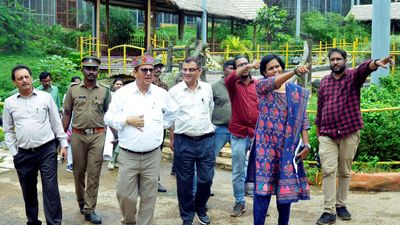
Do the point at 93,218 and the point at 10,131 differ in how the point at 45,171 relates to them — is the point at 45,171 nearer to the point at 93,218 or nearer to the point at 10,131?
the point at 10,131

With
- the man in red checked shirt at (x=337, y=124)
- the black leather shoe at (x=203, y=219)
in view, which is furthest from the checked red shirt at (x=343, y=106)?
the black leather shoe at (x=203, y=219)

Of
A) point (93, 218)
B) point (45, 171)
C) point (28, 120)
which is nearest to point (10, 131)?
point (28, 120)

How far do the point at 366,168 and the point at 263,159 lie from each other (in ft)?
10.7

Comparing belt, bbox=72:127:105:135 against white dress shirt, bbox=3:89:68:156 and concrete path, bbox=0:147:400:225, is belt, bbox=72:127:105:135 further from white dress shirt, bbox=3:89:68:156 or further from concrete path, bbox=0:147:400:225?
concrete path, bbox=0:147:400:225

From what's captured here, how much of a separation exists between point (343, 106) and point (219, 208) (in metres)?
1.98

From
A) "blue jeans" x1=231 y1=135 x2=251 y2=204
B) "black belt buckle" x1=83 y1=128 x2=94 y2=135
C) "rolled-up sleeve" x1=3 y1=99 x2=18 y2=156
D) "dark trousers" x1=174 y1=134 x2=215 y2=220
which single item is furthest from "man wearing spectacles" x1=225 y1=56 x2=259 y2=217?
"rolled-up sleeve" x1=3 y1=99 x2=18 y2=156

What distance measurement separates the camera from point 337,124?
623 cm

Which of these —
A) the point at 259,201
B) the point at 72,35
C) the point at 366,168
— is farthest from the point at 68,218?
the point at 72,35

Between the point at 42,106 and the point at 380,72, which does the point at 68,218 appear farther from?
the point at 380,72

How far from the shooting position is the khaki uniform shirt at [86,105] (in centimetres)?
644

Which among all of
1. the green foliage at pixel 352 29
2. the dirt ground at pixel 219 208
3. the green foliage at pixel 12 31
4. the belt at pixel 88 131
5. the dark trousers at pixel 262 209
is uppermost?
the green foliage at pixel 352 29

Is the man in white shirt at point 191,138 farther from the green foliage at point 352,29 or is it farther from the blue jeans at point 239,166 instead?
the green foliage at point 352,29

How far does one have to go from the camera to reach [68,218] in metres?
6.63

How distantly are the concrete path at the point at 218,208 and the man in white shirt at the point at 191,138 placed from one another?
1.58 feet
